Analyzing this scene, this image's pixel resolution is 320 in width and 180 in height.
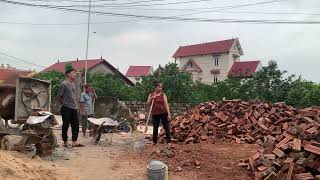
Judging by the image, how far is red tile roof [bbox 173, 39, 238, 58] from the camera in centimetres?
5628

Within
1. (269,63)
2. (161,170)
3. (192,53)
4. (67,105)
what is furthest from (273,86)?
(192,53)

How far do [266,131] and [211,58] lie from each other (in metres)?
47.2

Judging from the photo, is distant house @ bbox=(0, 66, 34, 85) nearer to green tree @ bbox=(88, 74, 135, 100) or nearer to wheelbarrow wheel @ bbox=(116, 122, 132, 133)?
wheelbarrow wheel @ bbox=(116, 122, 132, 133)

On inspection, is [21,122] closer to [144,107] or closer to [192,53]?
[144,107]

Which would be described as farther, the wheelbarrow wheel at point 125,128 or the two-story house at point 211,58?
the two-story house at point 211,58

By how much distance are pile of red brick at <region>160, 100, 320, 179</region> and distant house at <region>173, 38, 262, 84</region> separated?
4250cm

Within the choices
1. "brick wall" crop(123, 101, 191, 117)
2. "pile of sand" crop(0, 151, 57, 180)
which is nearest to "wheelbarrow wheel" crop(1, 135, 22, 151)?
"pile of sand" crop(0, 151, 57, 180)

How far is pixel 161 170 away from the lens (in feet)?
19.5

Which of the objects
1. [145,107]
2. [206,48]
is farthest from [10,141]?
[206,48]

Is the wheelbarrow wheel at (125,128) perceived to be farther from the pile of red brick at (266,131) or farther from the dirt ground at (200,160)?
the dirt ground at (200,160)

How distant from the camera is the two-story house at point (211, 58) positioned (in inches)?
2218

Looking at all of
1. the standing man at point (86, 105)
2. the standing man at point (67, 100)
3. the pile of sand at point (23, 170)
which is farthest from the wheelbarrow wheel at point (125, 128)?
the pile of sand at point (23, 170)

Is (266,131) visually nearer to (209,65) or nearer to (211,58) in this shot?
(211,58)

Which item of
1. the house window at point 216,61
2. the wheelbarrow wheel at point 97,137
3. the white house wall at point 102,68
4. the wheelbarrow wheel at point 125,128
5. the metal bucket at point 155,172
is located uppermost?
the house window at point 216,61
